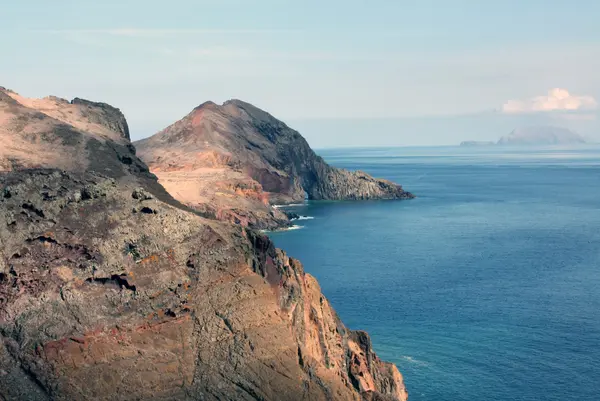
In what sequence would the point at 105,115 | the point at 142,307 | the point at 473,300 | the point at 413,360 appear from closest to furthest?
the point at 142,307 < the point at 413,360 < the point at 105,115 < the point at 473,300

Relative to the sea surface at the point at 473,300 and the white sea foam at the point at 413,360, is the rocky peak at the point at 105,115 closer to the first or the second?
the sea surface at the point at 473,300

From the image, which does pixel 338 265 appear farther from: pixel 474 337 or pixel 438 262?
pixel 474 337

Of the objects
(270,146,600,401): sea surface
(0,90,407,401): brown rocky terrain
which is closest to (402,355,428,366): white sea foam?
(270,146,600,401): sea surface

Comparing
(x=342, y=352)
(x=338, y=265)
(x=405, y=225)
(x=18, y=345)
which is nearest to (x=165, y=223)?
(x=18, y=345)

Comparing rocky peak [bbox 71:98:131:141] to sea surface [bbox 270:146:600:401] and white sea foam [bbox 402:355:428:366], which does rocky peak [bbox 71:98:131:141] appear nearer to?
sea surface [bbox 270:146:600:401]

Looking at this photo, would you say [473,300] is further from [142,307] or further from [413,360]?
[142,307]

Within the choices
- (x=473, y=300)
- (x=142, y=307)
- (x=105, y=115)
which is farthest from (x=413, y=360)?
(x=105, y=115)

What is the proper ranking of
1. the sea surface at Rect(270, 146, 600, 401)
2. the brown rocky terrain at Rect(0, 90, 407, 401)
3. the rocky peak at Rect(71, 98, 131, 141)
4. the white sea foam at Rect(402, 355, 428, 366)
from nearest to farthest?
the brown rocky terrain at Rect(0, 90, 407, 401) → the sea surface at Rect(270, 146, 600, 401) → the white sea foam at Rect(402, 355, 428, 366) → the rocky peak at Rect(71, 98, 131, 141)

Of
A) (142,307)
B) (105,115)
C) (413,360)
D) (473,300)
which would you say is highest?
(105,115)
